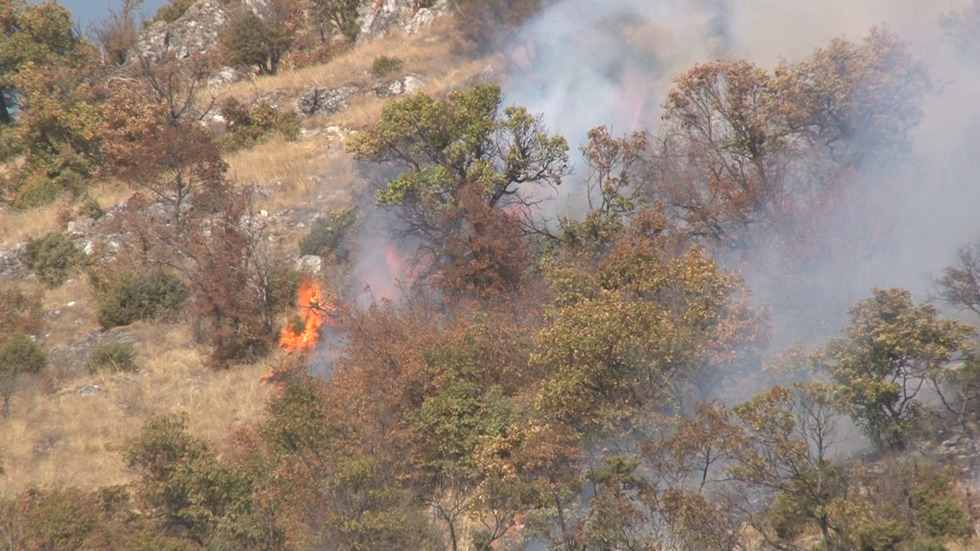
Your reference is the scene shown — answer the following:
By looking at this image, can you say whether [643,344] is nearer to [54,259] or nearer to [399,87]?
[54,259]

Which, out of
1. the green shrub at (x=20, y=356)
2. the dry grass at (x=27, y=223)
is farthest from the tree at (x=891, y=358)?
the dry grass at (x=27, y=223)

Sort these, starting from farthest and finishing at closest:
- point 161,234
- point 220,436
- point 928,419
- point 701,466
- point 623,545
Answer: point 161,234 → point 220,436 → point 928,419 → point 701,466 → point 623,545

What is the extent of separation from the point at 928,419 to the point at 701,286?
5.98 meters

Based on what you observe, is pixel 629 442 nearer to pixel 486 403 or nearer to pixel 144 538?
pixel 486 403

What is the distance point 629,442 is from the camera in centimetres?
2275

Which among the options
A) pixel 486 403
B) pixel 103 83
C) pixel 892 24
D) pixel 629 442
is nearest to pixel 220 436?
pixel 486 403

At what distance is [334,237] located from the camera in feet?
133

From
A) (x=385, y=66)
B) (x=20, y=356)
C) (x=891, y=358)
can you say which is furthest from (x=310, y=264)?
(x=891, y=358)

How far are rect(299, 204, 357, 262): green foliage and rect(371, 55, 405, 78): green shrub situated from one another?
546 inches

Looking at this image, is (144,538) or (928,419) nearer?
(144,538)

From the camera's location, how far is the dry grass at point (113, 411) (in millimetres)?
27672

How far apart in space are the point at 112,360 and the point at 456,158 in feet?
44.8

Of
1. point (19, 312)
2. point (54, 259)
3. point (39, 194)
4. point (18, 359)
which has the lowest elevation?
point (18, 359)

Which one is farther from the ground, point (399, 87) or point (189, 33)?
point (189, 33)
